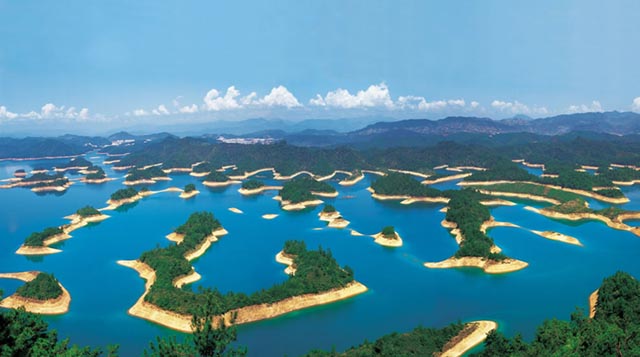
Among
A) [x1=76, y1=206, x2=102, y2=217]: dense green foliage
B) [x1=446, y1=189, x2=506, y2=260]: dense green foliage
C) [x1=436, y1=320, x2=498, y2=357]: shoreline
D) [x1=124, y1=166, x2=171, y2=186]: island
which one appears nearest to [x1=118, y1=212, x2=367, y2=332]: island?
[x1=436, y1=320, x2=498, y2=357]: shoreline

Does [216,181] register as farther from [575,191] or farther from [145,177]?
[575,191]

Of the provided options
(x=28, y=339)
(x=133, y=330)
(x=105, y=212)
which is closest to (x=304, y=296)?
(x=133, y=330)

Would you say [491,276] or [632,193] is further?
[632,193]

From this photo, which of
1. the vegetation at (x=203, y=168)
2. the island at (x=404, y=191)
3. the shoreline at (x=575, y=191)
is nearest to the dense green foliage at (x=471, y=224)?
the island at (x=404, y=191)

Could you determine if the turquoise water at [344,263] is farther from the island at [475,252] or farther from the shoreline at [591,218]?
the shoreline at [591,218]

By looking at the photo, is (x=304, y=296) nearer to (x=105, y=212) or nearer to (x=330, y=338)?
(x=330, y=338)

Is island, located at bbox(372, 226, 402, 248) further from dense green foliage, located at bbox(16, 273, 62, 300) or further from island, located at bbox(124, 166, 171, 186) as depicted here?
island, located at bbox(124, 166, 171, 186)
